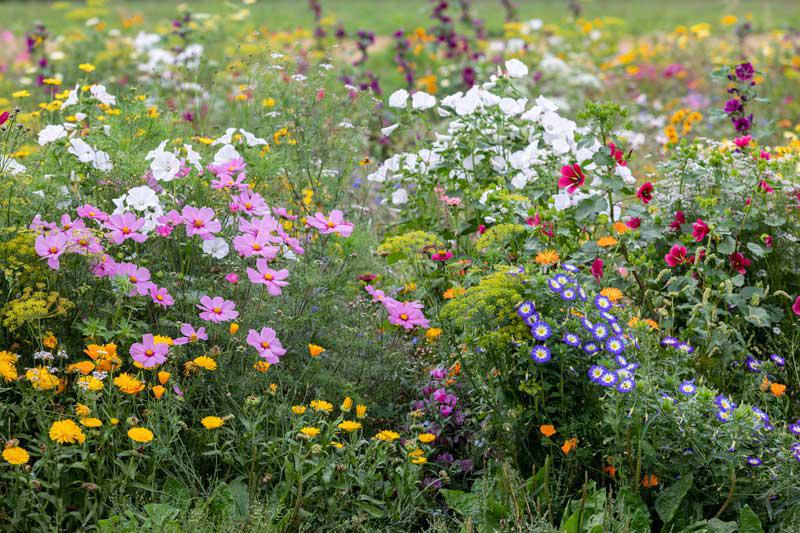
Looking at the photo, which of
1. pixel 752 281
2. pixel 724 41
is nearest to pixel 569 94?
pixel 724 41

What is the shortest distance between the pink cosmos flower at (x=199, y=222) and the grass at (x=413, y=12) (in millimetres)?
8515

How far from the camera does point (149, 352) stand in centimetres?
263

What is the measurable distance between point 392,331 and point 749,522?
1.42m

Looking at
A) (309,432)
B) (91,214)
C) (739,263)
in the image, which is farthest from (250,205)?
(739,263)

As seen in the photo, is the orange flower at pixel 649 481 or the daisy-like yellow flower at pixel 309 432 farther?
the orange flower at pixel 649 481

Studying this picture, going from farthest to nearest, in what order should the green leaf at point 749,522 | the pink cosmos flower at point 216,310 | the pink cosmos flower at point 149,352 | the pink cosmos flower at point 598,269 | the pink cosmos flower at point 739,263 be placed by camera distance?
the pink cosmos flower at point 739,263
the pink cosmos flower at point 598,269
the pink cosmos flower at point 216,310
the pink cosmos flower at point 149,352
the green leaf at point 749,522

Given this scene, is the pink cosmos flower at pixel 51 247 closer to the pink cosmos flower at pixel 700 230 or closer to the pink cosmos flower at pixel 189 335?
the pink cosmos flower at pixel 189 335

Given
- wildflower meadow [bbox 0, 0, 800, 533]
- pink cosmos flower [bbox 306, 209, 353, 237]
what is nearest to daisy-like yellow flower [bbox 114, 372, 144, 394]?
wildflower meadow [bbox 0, 0, 800, 533]

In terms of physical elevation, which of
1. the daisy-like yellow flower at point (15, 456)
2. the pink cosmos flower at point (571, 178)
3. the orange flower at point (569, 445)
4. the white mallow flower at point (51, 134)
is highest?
the white mallow flower at point (51, 134)

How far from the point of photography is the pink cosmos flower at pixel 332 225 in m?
3.00

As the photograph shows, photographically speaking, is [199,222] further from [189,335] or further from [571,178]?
[571,178]

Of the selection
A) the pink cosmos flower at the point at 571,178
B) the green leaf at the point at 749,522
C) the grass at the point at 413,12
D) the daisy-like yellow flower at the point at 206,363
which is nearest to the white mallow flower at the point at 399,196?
the pink cosmos flower at the point at 571,178

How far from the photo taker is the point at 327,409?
2.66 meters

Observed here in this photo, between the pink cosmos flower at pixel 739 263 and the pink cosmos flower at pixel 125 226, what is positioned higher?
the pink cosmos flower at pixel 125 226
